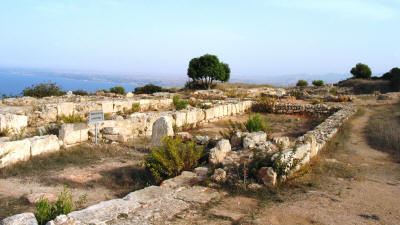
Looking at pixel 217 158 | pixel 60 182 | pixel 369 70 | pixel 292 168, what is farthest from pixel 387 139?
pixel 369 70

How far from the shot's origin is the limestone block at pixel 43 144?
22.0ft

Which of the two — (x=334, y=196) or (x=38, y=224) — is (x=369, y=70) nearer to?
(x=334, y=196)

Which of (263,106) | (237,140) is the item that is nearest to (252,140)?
(237,140)

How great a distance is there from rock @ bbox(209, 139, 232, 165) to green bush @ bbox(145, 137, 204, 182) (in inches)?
10.7

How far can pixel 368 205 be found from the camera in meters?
4.28

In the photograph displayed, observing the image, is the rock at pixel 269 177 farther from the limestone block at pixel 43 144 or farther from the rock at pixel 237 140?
the limestone block at pixel 43 144

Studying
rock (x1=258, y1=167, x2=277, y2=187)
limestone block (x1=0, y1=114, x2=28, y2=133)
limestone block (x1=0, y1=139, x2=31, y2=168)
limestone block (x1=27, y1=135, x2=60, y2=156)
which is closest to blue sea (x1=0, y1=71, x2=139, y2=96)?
limestone block (x1=0, y1=114, x2=28, y2=133)

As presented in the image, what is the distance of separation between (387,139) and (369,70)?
1484 inches

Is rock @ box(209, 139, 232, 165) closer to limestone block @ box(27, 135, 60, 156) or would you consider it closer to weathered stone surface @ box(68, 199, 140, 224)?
weathered stone surface @ box(68, 199, 140, 224)

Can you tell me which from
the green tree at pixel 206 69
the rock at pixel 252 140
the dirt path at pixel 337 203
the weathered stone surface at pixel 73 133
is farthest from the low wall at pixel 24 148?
the green tree at pixel 206 69

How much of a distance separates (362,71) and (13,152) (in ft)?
144

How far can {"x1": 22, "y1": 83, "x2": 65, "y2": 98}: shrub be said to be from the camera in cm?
1862

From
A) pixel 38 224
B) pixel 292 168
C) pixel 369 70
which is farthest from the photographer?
pixel 369 70

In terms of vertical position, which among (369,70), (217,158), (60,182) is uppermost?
(369,70)
